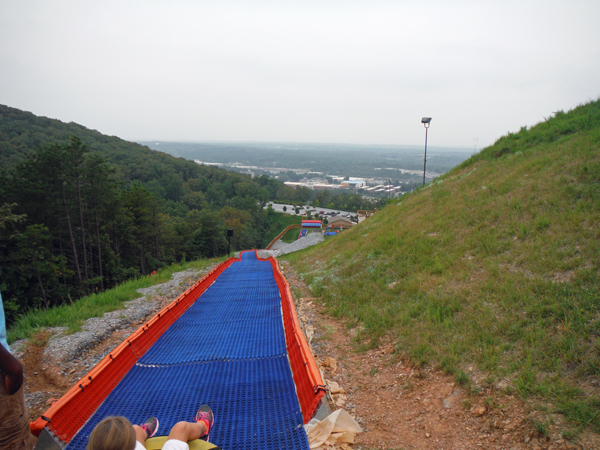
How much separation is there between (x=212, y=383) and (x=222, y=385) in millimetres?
145

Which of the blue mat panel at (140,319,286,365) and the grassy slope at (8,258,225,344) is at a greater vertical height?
the blue mat panel at (140,319,286,365)

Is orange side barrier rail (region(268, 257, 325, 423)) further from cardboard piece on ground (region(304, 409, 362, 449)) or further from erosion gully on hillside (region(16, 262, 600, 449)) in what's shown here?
erosion gully on hillside (region(16, 262, 600, 449))

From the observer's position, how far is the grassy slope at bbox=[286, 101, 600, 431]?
3373 mm

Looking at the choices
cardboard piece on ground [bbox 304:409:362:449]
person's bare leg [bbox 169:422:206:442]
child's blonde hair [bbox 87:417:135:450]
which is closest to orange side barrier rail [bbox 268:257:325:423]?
cardboard piece on ground [bbox 304:409:362:449]

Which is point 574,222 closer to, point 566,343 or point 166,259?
point 566,343

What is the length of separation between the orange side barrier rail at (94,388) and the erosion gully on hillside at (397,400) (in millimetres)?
659

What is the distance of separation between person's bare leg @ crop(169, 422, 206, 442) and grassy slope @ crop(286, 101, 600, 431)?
2.73 m

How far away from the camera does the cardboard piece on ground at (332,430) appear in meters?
3.01

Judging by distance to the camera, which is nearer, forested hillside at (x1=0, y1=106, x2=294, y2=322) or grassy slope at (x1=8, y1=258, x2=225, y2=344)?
grassy slope at (x1=8, y1=258, x2=225, y2=344)

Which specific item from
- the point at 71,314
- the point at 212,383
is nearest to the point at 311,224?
the point at 71,314

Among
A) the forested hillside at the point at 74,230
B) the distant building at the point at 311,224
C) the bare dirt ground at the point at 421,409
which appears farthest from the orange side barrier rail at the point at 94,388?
the distant building at the point at 311,224

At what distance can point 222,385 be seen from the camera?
3930mm

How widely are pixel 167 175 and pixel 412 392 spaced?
78.4m

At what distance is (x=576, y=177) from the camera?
606cm
